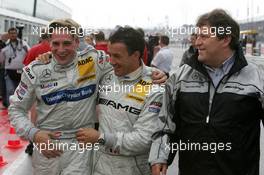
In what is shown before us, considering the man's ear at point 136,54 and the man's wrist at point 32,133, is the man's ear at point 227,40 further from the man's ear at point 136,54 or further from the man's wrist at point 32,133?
the man's wrist at point 32,133

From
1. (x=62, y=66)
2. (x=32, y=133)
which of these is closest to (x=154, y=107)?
(x=62, y=66)

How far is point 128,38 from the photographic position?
274cm

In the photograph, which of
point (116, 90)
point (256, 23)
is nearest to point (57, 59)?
point (116, 90)

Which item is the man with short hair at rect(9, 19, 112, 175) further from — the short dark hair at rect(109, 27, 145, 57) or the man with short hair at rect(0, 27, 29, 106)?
the man with short hair at rect(0, 27, 29, 106)

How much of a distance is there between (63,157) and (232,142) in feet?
3.66

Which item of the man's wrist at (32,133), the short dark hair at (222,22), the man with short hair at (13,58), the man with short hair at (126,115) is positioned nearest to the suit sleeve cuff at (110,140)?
the man with short hair at (126,115)

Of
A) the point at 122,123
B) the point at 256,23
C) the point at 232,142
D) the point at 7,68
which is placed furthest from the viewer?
the point at 256,23

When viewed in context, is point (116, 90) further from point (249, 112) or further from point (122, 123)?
point (249, 112)

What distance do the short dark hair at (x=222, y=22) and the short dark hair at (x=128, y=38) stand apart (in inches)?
16.0

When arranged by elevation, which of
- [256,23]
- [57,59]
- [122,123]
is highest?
[256,23]

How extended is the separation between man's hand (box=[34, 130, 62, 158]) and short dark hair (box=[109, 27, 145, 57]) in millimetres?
742

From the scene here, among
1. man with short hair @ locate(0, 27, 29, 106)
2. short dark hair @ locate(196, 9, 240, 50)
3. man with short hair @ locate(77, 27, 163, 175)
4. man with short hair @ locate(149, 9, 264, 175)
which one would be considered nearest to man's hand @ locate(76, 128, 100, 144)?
man with short hair @ locate(77, 27, 163, 175)

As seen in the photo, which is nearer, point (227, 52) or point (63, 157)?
point (227, 52)

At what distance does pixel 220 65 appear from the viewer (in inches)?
104
